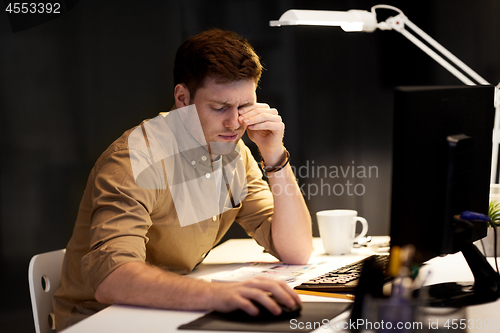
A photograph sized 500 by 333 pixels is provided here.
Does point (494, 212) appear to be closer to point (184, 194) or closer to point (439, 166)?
point (439, 166)

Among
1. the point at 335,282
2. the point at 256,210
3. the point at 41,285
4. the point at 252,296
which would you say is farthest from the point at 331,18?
the point at 41,285

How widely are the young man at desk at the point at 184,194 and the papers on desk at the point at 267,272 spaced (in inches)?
2.3

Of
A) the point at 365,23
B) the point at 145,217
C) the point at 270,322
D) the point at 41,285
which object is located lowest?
the point at 41,285

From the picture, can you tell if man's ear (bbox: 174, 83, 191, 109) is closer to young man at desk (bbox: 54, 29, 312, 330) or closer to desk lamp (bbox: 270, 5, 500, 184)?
young man at desk (bbox: 54, 29, 312, 330)

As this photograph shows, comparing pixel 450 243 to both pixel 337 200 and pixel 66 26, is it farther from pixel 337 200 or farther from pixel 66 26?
pixel 66 26

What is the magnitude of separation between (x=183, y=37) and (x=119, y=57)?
0.90 ft

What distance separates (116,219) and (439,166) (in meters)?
0.66

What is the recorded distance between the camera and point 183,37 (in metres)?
1.91

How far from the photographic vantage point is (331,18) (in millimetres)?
1510

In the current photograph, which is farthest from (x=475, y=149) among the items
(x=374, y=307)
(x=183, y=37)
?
(x=183, y=37)

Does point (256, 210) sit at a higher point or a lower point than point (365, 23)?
lower

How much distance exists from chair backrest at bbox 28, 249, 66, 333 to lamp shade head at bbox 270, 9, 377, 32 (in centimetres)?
95

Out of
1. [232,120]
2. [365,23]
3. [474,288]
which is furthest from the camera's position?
[365,23]

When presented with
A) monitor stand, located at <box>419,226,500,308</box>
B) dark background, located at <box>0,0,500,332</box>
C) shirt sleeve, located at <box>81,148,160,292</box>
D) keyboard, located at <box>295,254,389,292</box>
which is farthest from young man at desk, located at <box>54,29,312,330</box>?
dark background, located at <box>0,0,500,332</box>
